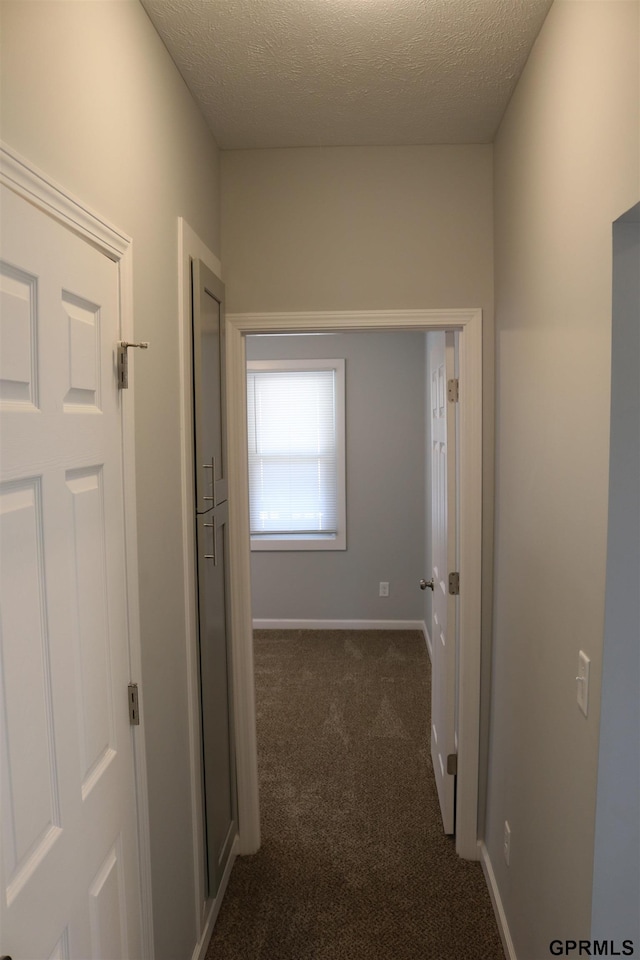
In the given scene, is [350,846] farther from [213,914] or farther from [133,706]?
[133,706]

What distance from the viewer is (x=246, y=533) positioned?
2.50 meters

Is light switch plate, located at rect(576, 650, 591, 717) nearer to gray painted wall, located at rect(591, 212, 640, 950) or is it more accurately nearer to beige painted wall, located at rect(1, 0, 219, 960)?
gray painted wall, located at rect(591, 212, 640, 950)

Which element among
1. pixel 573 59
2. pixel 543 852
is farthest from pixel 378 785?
pixel 573 59

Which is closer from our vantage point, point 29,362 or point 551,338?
point 29,362

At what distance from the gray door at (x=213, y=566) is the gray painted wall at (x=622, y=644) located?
1.21 metres

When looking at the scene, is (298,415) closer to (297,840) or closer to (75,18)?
(297,840)

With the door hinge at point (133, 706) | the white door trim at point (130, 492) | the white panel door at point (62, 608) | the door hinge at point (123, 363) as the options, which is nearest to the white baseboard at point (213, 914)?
the white door trim at point (130, 492)

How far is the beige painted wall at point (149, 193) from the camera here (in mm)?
1091

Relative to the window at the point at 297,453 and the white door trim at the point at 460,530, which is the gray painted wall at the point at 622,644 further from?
the window at the point at 297,453

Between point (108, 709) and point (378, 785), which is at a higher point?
point (108, 709)

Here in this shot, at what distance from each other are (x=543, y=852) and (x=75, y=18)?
2.17 metres

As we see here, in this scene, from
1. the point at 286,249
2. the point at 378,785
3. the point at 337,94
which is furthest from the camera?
the point at 378,785

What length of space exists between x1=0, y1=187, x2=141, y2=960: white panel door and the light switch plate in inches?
39.4

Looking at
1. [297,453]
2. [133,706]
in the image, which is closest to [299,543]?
[297,453]
